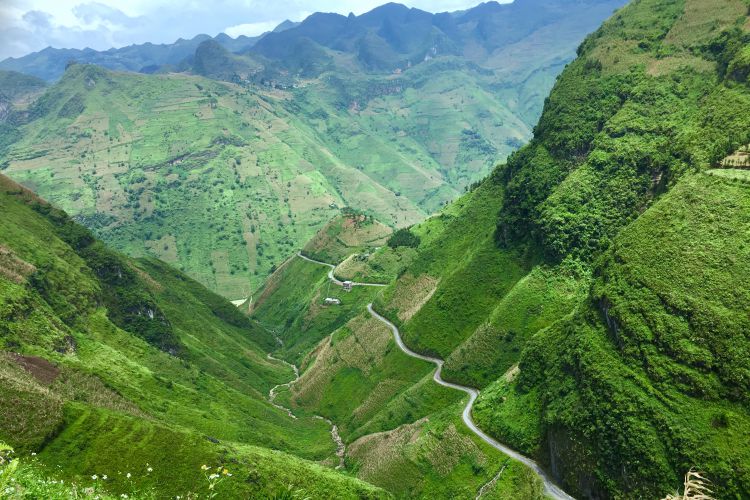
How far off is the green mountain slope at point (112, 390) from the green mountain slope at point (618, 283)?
98.6 ft

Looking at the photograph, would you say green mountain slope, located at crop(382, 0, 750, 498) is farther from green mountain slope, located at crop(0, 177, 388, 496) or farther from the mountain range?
green mountain slope, located at crop(0, 177, 388, 496)

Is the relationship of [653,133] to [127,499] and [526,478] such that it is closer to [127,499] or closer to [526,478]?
[526,478]

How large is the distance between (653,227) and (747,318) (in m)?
27.4

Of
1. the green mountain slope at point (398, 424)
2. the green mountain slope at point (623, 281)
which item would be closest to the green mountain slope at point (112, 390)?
the green mountain slope at point (398, 424)

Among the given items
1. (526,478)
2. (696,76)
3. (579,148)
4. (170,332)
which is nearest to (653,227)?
(526,478)

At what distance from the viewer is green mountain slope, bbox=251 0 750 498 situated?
82938mm

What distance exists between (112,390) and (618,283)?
105 m

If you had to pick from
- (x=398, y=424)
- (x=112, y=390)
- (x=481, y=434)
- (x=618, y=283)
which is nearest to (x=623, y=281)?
(x=618, y=283)

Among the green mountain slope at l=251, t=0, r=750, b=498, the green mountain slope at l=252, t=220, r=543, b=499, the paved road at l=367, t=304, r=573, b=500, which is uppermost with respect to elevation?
the green mountain slope at l=251, t=0, r=750, b=498

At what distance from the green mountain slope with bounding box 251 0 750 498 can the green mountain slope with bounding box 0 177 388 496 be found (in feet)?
98.6

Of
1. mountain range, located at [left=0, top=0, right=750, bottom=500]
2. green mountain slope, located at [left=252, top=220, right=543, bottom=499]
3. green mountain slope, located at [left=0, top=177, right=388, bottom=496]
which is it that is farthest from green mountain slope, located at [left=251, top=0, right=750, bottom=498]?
green mountain slope, located at [left=0, top=177, right=388, bottom=496]

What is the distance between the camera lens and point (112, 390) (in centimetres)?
11675

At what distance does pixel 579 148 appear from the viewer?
165875 millimetres

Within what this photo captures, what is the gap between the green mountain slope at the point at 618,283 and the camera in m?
82.9
